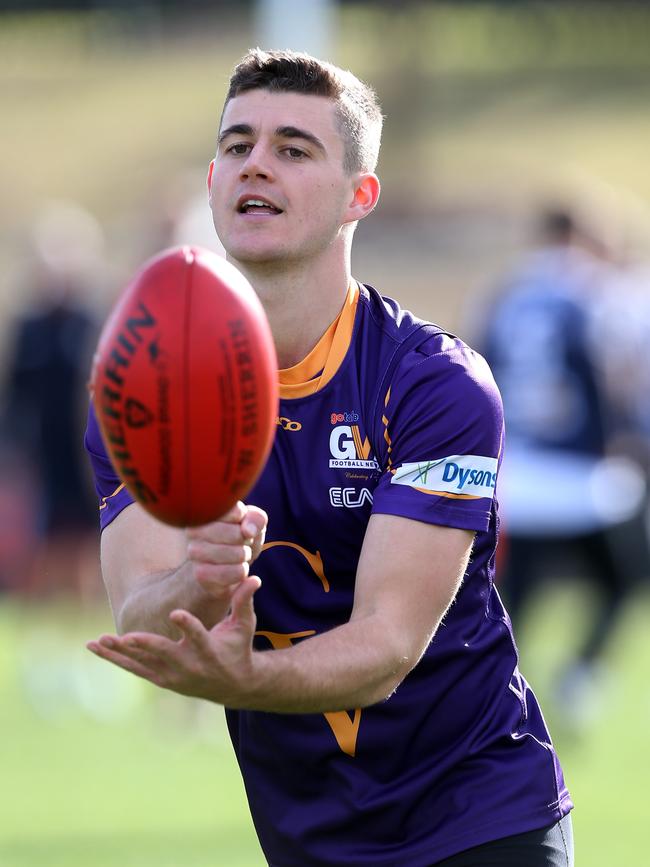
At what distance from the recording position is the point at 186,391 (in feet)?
9.86

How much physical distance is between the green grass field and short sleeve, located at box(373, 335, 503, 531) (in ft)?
11.9

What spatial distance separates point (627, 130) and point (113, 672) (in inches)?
938

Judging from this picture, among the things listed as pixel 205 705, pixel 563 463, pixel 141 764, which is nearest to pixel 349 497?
pixel 141 764

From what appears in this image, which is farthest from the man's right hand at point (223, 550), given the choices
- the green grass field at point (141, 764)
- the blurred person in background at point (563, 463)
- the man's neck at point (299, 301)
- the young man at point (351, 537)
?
the blurred person in background at point (563, 463)

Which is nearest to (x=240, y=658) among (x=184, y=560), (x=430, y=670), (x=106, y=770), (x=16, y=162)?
(x=184, y=560)

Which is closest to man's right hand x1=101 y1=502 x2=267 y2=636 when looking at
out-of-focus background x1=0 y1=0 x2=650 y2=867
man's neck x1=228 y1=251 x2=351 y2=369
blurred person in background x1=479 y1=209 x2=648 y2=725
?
man's neck x1=228 y1=251 x2=351 y2=369

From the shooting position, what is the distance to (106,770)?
8.71 meters

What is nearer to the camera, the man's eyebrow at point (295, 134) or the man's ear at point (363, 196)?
the man's eyebrow at point (295, 134)

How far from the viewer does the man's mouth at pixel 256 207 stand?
361 cm

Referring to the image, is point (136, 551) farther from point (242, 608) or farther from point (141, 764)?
point (141, 764)

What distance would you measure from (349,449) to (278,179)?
59 cm

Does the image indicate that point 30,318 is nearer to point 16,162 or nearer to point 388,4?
point 16,162

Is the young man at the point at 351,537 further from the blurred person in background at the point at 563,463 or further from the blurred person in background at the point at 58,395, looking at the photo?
the blurred person in background at the point at 58,395

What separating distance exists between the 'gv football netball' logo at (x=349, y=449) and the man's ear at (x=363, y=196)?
498 millimetres
